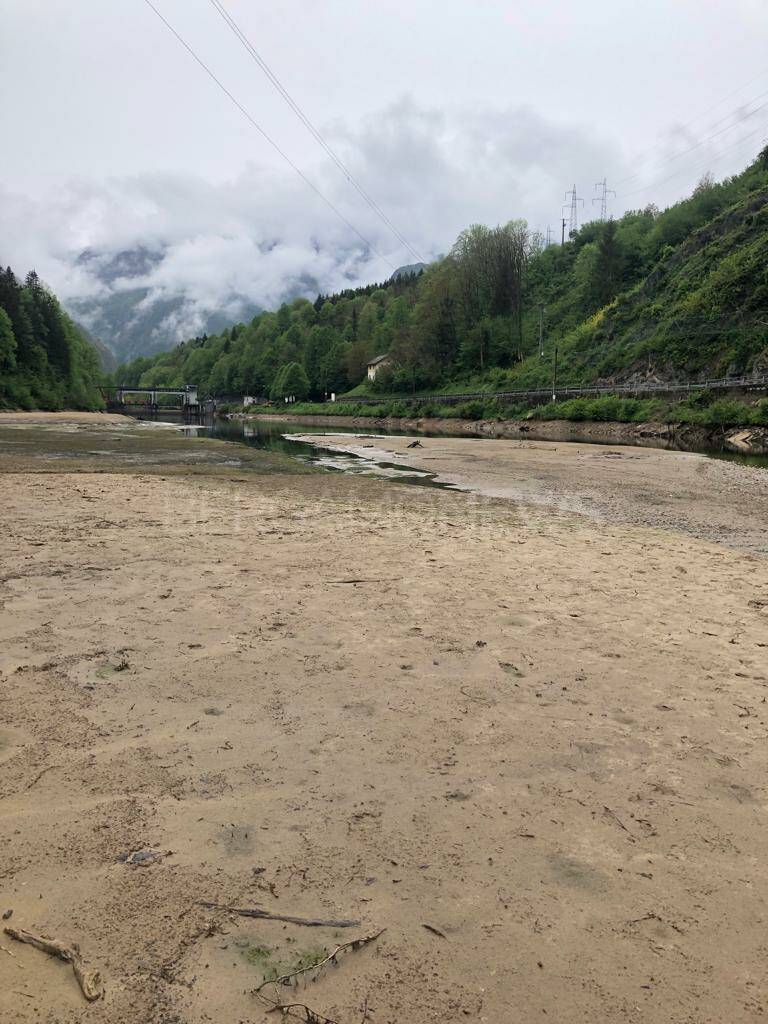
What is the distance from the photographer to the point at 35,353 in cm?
8744

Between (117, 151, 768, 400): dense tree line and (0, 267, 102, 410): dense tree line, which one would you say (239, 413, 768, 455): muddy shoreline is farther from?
(0, 267, 102, 410): dense tree line

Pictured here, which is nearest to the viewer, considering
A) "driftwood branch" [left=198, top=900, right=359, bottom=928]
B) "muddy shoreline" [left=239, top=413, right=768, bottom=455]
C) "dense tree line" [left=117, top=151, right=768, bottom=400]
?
"driftwood branch" [left=198, top=900, right=359, bottom=928]

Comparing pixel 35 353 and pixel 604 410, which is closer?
pixel 604 410

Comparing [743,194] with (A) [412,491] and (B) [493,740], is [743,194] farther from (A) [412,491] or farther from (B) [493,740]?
(B) [493,740]

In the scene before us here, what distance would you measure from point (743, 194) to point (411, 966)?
353 feet

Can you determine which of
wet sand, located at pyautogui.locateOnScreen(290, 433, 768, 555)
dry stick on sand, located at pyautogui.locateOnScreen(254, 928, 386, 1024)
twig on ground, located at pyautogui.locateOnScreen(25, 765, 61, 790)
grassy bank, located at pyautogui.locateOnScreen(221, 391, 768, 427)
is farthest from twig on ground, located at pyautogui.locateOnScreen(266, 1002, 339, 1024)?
grassy bank, located at pyautogui.locateOnScreen(221, 391, 768, 427)

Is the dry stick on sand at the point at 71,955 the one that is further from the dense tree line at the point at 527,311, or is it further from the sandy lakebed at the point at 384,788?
the dense tree line at the point at 527,311

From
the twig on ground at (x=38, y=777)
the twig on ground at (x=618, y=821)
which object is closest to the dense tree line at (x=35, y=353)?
the twig on ground at (x=38, y=777)

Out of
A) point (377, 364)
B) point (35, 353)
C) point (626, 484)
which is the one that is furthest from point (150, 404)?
point (626, 484)

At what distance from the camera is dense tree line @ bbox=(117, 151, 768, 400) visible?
69625 mm

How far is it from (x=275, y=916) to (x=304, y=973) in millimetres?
296

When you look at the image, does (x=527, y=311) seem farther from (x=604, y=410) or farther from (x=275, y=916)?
(x=275, y=916)

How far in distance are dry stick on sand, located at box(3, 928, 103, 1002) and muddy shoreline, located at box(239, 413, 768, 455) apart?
127ft

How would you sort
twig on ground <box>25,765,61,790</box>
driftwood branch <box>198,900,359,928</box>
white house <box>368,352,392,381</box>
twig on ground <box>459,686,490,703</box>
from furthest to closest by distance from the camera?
white house <box>368,352,392,381</box>
twig on ground <box>459,686,490,703</box>
twig on ground <box>25,765,61,790</box>
driftwood branch <box>198,900,359,928</box>
